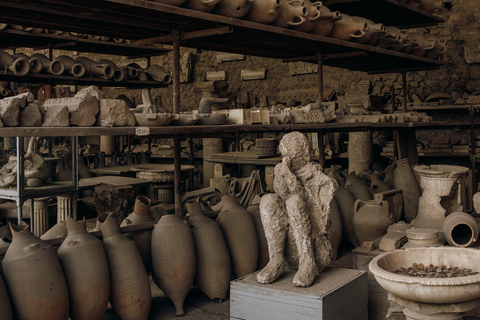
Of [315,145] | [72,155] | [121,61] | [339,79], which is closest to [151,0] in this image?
[72,155]

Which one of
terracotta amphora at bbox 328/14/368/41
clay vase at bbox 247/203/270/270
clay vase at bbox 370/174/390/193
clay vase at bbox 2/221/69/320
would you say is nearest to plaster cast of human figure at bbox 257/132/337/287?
clay vase at bbox 247/203/270/270

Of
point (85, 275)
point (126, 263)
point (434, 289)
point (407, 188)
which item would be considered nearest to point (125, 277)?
point (126, 263)

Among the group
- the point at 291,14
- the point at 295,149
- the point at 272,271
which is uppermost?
the point at 291,14

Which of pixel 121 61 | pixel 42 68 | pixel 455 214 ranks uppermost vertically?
pixel 121 61

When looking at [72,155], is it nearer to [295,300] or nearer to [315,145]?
[295,300]

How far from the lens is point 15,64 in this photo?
4.82 meters

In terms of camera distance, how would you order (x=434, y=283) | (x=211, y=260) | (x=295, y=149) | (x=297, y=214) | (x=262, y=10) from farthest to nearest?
1. (x=262, y=10)
2. (x=211, y=260)
3. (x=295, y=149)
4. (x=297, y=214)
5. (x=434, y=283)

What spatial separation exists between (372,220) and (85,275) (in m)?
2.39

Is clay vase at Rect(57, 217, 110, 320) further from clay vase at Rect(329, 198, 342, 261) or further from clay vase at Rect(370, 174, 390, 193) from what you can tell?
clay vase at Rect(370, 174, 390, 193)

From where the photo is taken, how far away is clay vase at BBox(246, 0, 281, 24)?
3807 mm

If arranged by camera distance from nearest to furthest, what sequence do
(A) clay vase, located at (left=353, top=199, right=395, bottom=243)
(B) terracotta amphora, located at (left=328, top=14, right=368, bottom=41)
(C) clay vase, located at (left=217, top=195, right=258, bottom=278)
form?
(C) clay vase, located at (left=217, top=195, right=258, bottom=278) → (A) clay vase, located at (left=353, top=199, right=395, bottom=243) → (B) terracotta amphora, located at (left=328, top=14, right=368, bottom=41)

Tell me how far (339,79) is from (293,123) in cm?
537

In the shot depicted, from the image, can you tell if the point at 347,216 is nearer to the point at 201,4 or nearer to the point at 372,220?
the point at 372,220

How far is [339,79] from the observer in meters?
9.59
